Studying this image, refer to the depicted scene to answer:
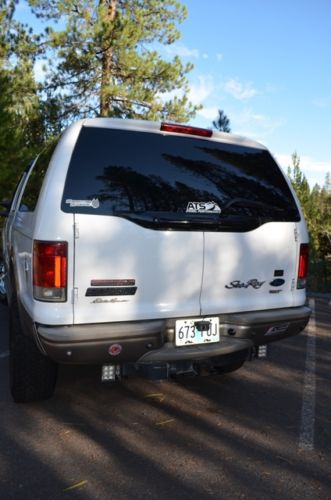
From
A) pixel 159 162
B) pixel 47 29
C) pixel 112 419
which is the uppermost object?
pixel 47 29

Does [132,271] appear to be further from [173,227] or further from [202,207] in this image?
[202,207]

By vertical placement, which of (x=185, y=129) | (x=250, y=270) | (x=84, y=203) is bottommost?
(x=250, y=270)

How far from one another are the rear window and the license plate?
2.30 ft

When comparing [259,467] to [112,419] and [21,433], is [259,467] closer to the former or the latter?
[112,419]

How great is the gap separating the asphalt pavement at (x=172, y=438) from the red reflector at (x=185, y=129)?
7.12 feet

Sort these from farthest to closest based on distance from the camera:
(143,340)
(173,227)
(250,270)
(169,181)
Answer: (250,270) < (169,181) < (173,227) < (143,340)

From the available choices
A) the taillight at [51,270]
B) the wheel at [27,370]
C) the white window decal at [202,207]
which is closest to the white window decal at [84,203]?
the taillight at [51,270]

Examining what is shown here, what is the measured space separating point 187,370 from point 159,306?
21.7 inches

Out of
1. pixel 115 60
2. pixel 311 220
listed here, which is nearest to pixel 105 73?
pixel 115 60

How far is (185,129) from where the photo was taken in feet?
11.8

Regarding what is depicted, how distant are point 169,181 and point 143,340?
3.62 feet

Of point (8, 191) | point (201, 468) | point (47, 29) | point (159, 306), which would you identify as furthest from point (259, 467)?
point (47, 29)

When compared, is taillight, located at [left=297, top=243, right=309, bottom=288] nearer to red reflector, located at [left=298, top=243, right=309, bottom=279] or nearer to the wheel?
red reflector, located at [left=298, top=243, right=309, bottom=279]

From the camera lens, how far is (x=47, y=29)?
18.9 meters
